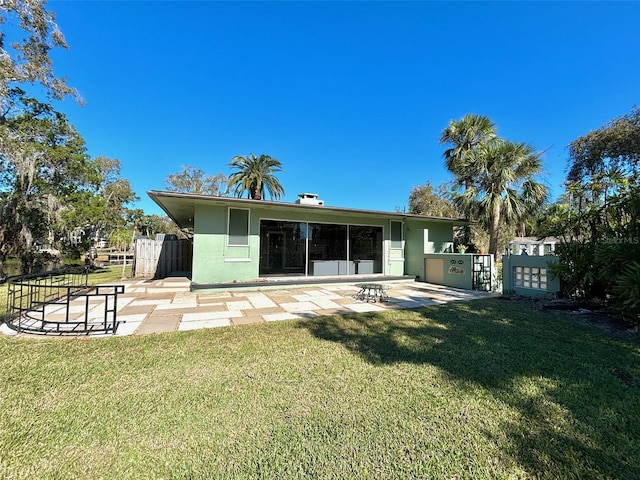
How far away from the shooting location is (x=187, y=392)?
2508mm

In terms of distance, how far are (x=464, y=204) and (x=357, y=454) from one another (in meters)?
11.7

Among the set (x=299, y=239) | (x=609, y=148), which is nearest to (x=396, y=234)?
(x=299, y=239)

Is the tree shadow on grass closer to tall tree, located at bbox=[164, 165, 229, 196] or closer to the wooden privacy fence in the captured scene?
the wooden privacy fence

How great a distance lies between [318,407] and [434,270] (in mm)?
9230

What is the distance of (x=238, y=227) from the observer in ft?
29.0

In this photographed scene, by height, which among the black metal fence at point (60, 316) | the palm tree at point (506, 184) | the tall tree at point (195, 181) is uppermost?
the tall tree at point (195, 181)

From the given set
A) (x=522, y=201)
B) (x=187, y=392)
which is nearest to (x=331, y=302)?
(x=187, y=392)

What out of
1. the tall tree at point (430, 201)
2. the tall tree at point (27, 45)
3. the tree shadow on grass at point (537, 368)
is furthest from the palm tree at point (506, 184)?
the tall tree at point (27, 45)

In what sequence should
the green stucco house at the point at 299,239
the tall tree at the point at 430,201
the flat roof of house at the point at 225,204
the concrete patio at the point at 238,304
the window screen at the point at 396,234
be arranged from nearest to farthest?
the concrete patio at the point at 238,304 → the flat roof of house at the point at 225,204 → the green stucco house at the point at 299,239 → the window screen at the point at 396,234 → the tall tree at the point at 430,201

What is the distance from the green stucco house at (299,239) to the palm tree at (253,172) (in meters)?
8.28

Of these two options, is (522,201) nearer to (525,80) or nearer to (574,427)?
(525,80)

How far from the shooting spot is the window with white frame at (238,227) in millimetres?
8727

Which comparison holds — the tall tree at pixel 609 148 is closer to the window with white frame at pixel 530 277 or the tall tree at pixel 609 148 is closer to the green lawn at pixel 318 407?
the window with white frame at pixel 530 277

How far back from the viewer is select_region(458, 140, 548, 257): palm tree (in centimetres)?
1076
